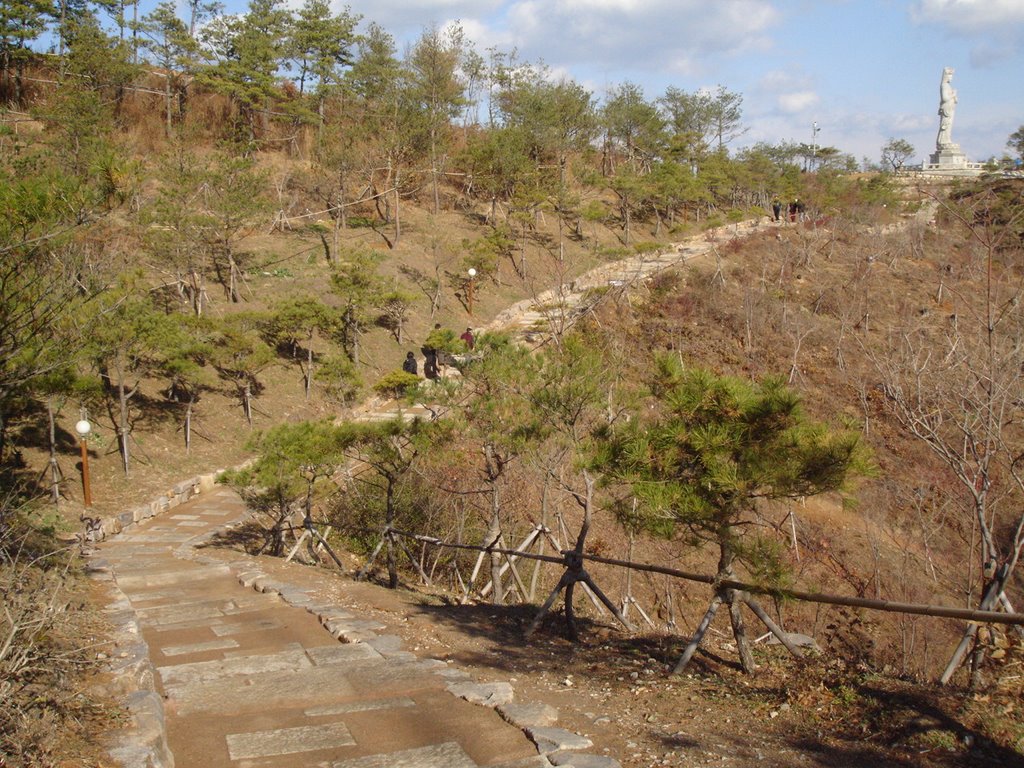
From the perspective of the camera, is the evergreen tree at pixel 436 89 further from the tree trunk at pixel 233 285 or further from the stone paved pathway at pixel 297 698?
the stone paved pathway at pixel 297 698

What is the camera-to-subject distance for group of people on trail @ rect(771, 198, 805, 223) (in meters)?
36.9

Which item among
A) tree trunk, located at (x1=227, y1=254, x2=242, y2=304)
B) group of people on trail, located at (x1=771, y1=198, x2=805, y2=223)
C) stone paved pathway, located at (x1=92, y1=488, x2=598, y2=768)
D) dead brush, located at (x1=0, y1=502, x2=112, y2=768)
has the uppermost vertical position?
group of people on trail, located at (x1=771, y1=198, x2=805, y2=223)

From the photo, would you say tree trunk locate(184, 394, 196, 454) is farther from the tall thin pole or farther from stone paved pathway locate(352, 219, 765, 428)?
stone paved pathway locate(352, 219, 765, 428)

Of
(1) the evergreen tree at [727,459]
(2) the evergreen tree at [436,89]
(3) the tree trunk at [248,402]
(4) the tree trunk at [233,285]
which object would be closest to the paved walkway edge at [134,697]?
(1) the evergreen tree at [727,459]

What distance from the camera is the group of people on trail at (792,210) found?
121ft

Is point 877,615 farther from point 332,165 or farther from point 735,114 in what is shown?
point 735,114

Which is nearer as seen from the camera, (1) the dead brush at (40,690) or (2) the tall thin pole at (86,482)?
(1) the dead brush at (40,690)

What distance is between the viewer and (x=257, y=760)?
3.88m

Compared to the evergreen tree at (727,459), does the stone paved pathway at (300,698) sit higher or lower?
lower

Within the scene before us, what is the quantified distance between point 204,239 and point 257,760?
1786cm

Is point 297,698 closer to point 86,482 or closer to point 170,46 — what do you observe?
point 86,482

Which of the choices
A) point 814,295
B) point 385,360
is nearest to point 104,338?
point 385,360

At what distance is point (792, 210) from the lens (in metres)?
37.3

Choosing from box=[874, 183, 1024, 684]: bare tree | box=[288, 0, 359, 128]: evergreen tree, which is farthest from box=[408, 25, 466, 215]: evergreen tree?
box=[874, 183, 1024, 684]: bare tree
